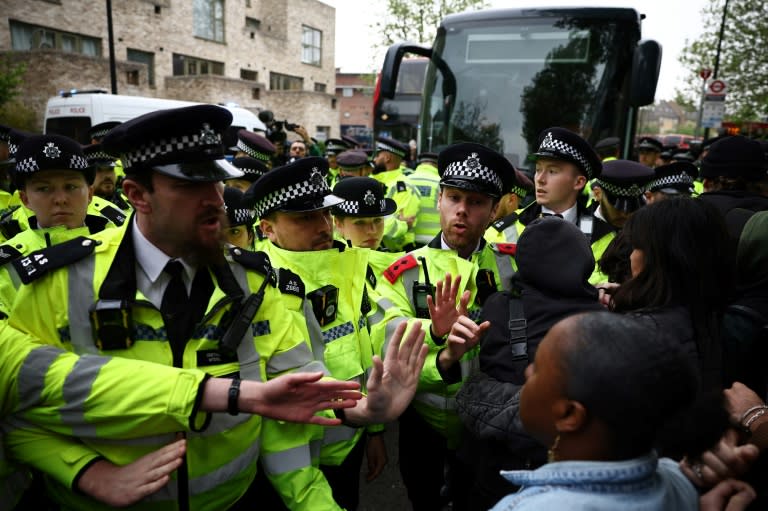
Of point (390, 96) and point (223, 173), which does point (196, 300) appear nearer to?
point (223, 173)

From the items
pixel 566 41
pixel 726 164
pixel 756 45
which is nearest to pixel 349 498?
pixel 726 164

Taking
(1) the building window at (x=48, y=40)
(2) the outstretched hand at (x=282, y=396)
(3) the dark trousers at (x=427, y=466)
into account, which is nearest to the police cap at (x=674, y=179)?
(3) the dark trousers at (x=427, y=466)

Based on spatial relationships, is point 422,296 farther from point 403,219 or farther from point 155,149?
point 403,219

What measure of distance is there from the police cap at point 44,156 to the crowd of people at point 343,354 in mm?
1078

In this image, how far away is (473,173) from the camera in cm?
278

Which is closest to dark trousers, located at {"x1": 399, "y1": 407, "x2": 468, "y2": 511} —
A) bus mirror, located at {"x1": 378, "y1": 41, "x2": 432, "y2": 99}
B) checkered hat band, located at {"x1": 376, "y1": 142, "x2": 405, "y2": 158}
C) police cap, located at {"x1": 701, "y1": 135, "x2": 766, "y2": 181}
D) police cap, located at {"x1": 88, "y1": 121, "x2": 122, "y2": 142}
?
police cap, located at {"x1": 701, "y1": 135, "x2": 766, "y2": 181}

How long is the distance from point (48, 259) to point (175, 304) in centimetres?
42

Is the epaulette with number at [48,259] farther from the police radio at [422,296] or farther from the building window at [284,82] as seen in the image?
the building window at [284,82]

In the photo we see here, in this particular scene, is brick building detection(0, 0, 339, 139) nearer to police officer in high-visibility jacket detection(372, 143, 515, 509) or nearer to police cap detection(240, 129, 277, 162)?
police cap detection(240, 129, 277, 162)

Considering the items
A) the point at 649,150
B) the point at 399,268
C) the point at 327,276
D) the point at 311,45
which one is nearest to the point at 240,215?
the point at 327,276

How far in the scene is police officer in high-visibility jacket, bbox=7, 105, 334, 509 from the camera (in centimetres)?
167

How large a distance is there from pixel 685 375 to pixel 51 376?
1720 millimetres

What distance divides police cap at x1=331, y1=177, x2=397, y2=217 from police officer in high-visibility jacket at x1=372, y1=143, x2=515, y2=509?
103cm

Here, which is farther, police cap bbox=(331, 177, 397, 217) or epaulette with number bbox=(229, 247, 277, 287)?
police cap bbox=(331, 177, 397, 217)
